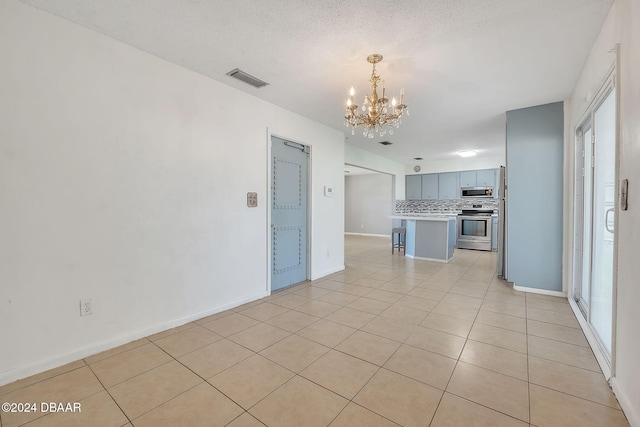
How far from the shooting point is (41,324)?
1.93m

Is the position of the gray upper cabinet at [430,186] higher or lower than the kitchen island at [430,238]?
higher

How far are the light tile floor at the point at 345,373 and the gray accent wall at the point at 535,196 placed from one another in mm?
663

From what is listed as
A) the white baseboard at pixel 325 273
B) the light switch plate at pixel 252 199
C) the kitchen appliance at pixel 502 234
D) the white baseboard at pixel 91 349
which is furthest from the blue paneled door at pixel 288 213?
the kitchen appliance at pixel 502 234

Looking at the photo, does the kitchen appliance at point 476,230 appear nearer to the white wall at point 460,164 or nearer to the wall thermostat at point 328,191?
the white wall at point 460,164

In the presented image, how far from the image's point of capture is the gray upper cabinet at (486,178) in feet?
25.1

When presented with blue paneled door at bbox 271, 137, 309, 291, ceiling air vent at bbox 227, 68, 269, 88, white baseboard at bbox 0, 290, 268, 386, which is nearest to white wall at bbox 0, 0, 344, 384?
white baseboard at bbox 0, 290, 268, 386

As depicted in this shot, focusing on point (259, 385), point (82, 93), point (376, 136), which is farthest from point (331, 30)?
point (376, 136)

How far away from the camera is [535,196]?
3664mm

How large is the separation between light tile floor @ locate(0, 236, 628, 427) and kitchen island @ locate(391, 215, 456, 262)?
2.59 metres

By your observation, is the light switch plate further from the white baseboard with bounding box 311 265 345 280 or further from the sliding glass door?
the sliding glass door

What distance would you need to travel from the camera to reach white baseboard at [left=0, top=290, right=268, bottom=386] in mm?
1834

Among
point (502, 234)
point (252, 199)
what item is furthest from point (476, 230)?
point (252, 199)

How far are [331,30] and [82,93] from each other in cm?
198

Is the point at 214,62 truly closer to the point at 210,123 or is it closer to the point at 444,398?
the point at 210,123
